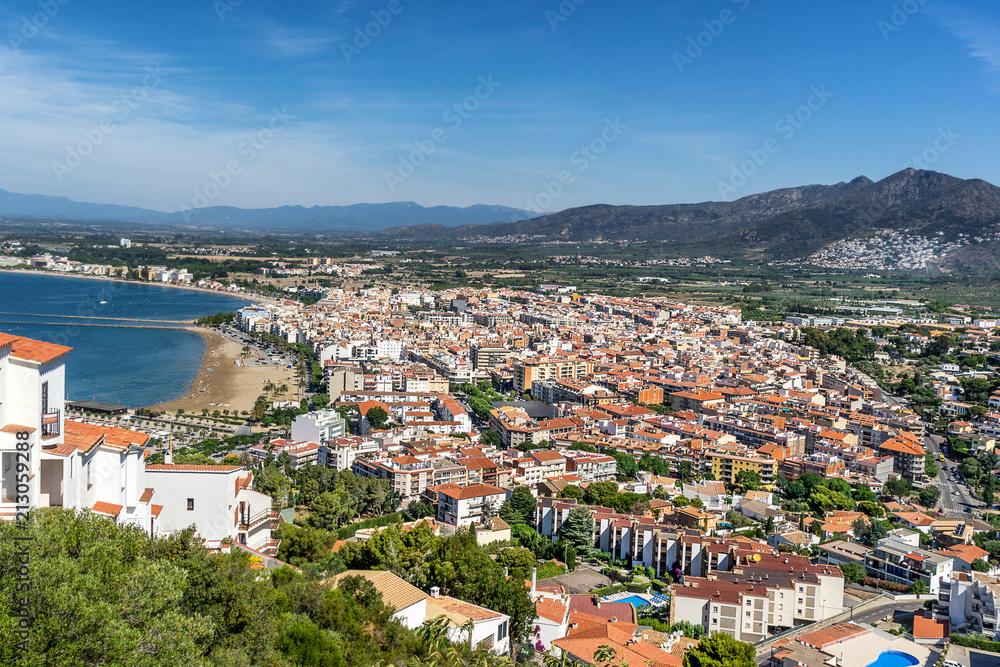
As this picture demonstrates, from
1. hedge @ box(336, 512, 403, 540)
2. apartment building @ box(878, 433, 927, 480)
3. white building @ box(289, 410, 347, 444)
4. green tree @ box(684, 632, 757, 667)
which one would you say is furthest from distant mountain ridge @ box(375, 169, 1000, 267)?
green tree @ box(684, 632, 757, 667)

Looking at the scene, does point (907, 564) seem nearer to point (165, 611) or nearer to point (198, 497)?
point (198, 497)

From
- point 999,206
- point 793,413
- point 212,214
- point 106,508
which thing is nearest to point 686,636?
point 106,508

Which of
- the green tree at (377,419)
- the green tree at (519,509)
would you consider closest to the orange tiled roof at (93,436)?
the green tree at (519,509)

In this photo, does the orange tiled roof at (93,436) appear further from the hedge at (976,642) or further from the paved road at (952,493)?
the paved road at (952,493)

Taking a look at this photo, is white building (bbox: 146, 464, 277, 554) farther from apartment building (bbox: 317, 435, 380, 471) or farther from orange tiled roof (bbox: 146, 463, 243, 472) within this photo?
apartment building (bbox: 317, 435, 380, 471)

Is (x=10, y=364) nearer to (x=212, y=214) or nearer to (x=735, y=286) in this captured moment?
(x=735, y=286)

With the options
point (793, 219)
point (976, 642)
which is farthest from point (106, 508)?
point (793, 219)
